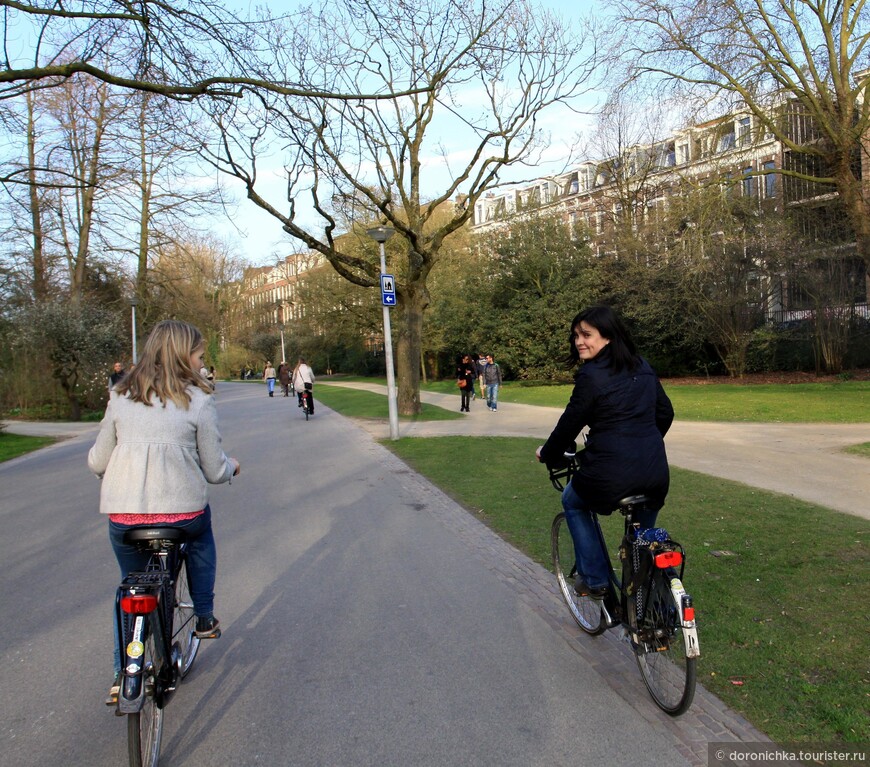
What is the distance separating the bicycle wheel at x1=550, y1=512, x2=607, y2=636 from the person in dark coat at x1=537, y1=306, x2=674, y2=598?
2.30ft

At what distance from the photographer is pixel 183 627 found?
145 inches

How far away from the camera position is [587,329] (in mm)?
3766

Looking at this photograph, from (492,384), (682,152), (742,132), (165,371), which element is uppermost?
(682,152)

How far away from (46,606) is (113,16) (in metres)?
7.38

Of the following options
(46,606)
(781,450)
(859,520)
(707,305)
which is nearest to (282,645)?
(46,606)

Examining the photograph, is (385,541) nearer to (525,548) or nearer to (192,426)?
(525,548)

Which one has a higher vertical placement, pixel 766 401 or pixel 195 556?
pixel 195 556

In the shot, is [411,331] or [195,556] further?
[411,331]

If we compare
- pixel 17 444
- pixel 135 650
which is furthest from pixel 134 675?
pixel 17 444

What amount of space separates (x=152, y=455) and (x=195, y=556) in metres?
0.64

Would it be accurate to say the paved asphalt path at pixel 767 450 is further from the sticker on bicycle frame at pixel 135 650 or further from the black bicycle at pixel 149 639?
the sticker on bicycle frame at pixel 135 650

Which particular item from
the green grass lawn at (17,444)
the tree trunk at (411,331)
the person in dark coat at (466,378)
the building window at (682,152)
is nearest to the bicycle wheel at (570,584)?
the green grass lawn at (17,444)

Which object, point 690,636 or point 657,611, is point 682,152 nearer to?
point 657,611

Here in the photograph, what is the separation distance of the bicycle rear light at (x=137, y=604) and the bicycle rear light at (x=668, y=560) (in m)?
2.12
